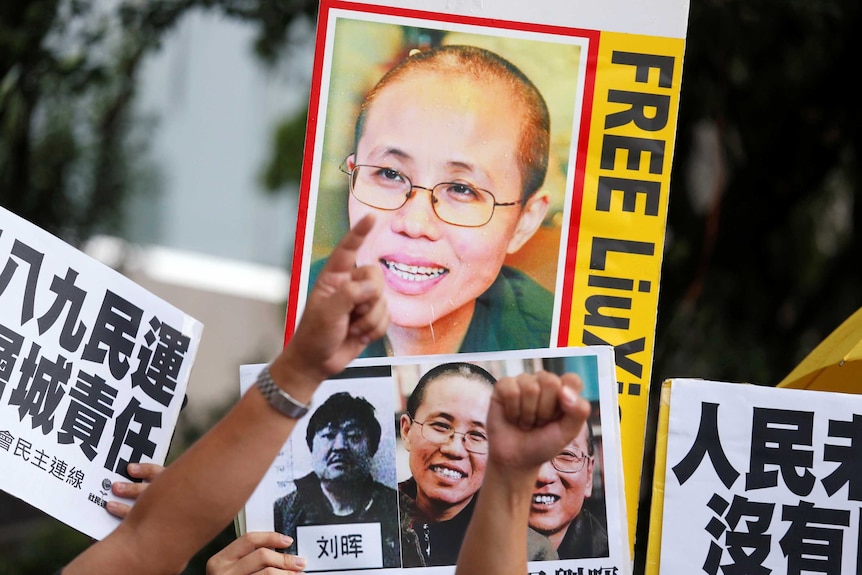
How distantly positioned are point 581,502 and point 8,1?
2.32 metres

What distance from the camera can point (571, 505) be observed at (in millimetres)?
1394

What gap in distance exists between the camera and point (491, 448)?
3.35 feet

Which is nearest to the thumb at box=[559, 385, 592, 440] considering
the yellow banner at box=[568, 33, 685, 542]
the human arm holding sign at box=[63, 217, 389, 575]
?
the human arm holding sign at box=[63, 217, 389, 575]

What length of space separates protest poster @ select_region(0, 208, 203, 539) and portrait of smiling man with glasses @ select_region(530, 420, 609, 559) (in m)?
0.52

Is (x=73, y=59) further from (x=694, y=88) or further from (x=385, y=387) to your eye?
(x=385, y=387)

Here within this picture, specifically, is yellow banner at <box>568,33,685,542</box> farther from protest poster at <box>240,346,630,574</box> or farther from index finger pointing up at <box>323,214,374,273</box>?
index finger pointing up at <box>323,214,374,273</box>

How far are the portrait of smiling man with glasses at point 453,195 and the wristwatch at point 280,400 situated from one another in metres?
0.52

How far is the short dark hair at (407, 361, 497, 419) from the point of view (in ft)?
4.60

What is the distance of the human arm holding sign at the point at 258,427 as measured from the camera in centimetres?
93

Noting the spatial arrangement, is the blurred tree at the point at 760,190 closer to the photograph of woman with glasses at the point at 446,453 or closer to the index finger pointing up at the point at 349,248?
the photograph of woman with glasses at the point at 446,453

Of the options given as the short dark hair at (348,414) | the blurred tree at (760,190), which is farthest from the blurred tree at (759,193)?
the short dark hair at (348,414)

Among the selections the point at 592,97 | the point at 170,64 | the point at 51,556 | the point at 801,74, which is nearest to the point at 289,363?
the point at 592,97

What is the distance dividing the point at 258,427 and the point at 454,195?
64cm

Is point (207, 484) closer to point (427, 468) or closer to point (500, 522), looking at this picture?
point (500, 522)
